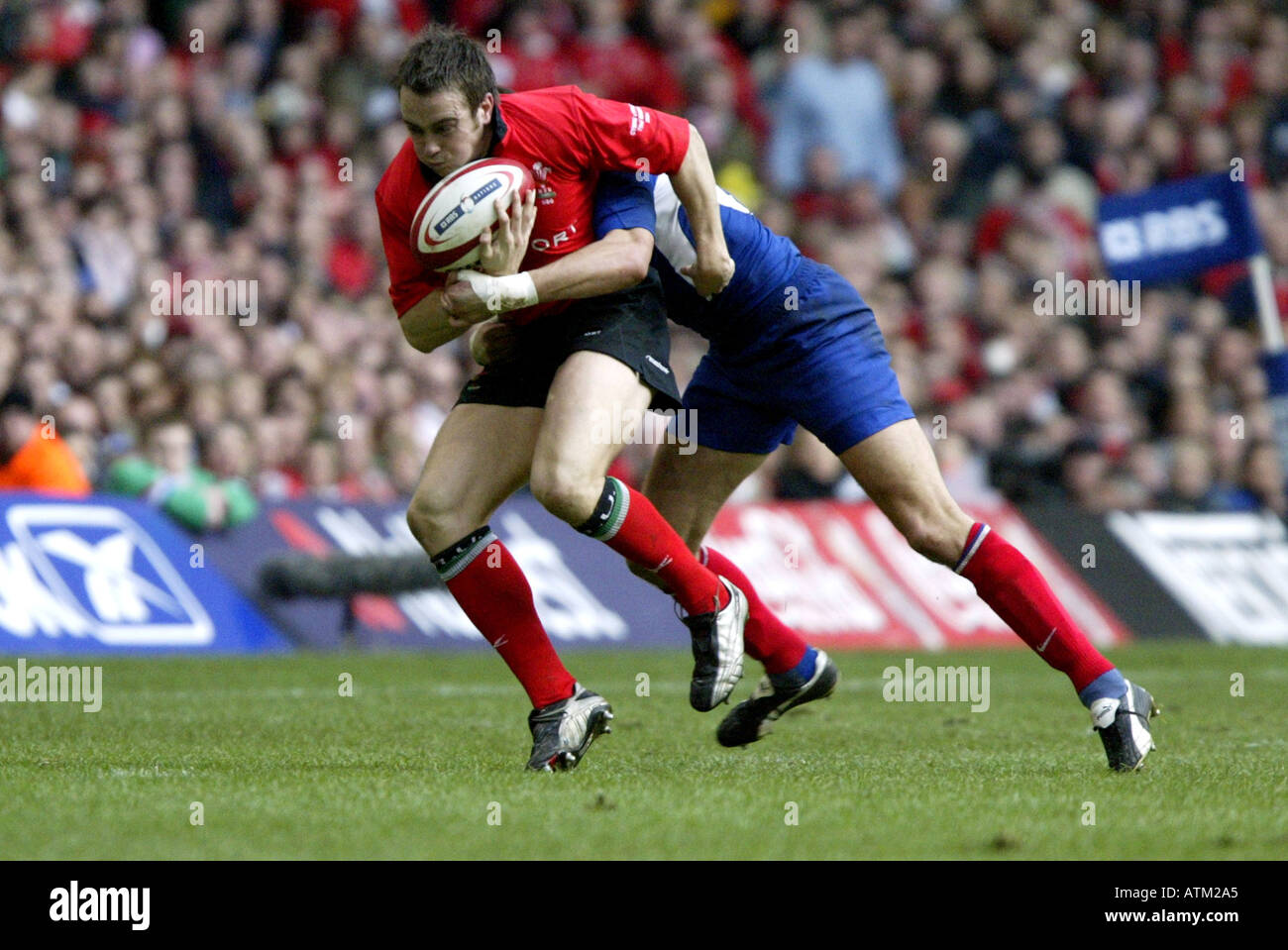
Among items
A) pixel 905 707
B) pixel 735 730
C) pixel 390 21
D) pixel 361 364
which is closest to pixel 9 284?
pixel 361 364

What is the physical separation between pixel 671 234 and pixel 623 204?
0.73 ft

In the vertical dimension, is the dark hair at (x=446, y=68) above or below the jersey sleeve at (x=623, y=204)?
above

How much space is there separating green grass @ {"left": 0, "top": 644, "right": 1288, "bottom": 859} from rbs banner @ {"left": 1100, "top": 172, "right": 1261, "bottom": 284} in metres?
4.45

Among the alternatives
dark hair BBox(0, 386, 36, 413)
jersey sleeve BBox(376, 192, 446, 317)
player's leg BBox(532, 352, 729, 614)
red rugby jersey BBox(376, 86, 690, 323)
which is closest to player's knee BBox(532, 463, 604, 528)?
player's leg BBox(532, 352, 729, 614)

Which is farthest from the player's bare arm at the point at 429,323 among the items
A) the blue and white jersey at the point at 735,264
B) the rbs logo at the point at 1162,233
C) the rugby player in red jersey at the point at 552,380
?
the rbs logo at the point at 1162,233

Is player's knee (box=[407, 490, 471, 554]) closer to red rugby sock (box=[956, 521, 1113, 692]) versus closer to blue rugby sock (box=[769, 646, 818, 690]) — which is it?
blue rugby sock (box=[769, 646, 818, 690])

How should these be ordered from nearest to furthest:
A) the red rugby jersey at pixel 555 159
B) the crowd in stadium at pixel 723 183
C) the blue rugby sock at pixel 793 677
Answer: the red rugby jersey at pixel 555 159 < the blue rugby sock at pixel 793 677 < the crowd in stadium at pixel 723 183

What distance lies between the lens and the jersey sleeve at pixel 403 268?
6098 millimetres

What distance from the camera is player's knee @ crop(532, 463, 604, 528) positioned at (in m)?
5.84

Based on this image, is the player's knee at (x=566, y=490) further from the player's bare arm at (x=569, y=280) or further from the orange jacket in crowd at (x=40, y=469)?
the orange jacket in crowd at (x=40, y=469)

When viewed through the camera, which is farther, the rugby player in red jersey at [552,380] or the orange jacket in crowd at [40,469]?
the orange jacket in crowd at [40,469]

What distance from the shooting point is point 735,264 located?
637 centimetres

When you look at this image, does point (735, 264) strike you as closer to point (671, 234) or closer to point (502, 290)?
point (671, 234)

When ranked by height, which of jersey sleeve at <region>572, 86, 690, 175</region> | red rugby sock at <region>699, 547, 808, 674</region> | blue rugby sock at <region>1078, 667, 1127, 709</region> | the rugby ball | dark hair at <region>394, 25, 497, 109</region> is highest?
dark hair at <region>394, 25, 497, 109</region>
